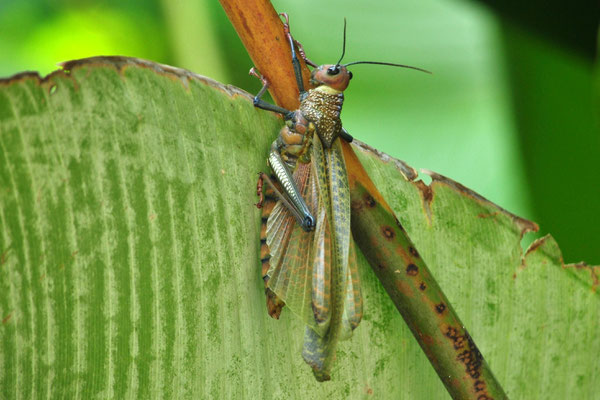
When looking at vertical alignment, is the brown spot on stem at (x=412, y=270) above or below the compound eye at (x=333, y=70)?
→ below

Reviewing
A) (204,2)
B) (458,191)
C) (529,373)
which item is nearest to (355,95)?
(204,2)

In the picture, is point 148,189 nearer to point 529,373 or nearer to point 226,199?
point 226,199

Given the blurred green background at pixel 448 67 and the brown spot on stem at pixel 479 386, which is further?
the blurred green background at pixel 448 67

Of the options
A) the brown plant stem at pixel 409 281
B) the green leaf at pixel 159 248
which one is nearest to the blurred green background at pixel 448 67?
the green leaf at pixel 159 248

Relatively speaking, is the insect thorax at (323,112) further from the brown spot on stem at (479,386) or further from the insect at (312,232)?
the brown spot on stem at (479,386)

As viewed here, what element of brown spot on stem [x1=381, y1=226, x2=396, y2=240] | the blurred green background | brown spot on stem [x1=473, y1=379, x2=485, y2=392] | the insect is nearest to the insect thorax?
the insect
